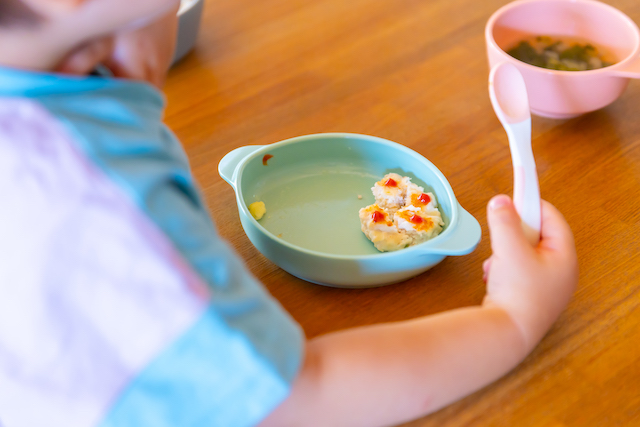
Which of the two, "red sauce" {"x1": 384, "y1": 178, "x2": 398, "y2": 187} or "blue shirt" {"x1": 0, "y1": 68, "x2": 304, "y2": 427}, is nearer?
"blue shirt" {"x1": 0, "y1": 68, "x2": 304, "y2": 427}

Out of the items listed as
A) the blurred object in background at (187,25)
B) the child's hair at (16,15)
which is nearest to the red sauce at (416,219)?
the child's hair at (16,15)

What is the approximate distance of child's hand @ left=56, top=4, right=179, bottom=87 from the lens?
375 millimetres

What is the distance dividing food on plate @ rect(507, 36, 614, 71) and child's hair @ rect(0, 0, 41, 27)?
1.88 feet

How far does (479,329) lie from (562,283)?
9 cm

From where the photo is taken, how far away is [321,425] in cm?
41

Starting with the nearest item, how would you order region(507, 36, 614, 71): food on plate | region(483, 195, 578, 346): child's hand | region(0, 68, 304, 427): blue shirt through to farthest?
region(0, 68, 304, 427): blue shirt < region(483, 195, 578, 346): child's hand < region(507, 36, 614, 71): food on plate

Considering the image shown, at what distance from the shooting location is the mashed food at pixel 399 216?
54cm

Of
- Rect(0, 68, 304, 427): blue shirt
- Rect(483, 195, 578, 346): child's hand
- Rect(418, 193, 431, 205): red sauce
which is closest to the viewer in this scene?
Rect(0, 68, 304, 427): blue shirt

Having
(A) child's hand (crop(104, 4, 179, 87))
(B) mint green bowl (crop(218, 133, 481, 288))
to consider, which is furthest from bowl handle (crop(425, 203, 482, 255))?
(A) child's hand (crop(104, 4, 179, 87))

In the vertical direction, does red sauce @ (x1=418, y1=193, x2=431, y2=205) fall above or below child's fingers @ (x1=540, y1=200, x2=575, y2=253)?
above

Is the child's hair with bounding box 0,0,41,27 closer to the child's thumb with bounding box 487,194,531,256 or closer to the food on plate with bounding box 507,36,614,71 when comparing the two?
the child's thumb with bounding box 487,194,531,256

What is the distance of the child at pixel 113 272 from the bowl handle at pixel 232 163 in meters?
0.20

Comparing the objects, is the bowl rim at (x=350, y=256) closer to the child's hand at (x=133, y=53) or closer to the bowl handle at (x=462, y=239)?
the bowl handle at (x=462, y=239)

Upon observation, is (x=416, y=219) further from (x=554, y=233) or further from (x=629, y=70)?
(x=629, y=70)
